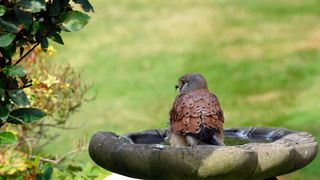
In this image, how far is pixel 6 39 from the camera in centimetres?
344

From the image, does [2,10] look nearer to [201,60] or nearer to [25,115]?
[25,115]

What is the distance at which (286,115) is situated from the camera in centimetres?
1139

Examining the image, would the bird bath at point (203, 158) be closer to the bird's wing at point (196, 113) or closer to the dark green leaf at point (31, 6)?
the bird's wing at point (196, 113)

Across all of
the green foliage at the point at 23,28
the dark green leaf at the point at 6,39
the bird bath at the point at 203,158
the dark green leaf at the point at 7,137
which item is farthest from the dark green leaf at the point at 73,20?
the bird bath at the point at 203,158

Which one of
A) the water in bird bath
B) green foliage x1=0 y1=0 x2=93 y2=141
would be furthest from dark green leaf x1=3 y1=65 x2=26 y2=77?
the water in bird bath

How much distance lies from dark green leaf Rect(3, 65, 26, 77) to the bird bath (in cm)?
133

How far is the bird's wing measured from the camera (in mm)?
5035

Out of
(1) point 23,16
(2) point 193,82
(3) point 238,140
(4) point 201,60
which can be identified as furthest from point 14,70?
(4) point 201,60

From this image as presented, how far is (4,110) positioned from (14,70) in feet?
0.71

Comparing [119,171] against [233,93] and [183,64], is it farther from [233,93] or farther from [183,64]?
[183,64]

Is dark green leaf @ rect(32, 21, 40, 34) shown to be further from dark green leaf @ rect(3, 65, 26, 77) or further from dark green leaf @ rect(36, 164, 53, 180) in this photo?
dark green leaf @ rect(36, 164, 53, 180)

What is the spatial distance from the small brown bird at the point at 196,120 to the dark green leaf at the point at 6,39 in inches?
73.5

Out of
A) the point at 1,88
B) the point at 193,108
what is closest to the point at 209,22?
the point at 193,108

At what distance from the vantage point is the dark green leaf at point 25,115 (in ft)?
12.3
